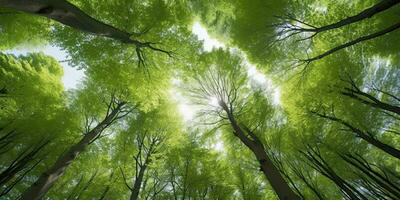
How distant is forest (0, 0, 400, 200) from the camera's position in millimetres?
6969

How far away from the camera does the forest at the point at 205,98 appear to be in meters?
6.97

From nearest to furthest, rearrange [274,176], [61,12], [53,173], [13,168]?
[61,12] < [274,176] < [53,173] < [13,168]

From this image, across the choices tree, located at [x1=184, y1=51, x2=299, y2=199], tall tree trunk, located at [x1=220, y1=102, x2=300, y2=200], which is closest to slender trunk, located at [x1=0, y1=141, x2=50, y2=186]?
tree, located at [x1=184, y1=51, x2=299, y2=199]

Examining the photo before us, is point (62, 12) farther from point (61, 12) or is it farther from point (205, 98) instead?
point (205, 98)

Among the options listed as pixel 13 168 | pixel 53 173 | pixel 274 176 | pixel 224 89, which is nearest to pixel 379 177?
pixel 274 176

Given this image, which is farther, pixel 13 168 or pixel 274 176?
pixel 13 168

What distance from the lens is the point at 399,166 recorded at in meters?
10.5

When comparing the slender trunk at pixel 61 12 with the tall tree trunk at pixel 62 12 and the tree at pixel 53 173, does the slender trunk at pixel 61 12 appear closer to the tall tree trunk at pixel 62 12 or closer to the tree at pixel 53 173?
the tall tree trunk at pixel 62 12

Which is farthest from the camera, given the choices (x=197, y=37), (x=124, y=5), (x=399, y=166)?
(x=399, y=166)

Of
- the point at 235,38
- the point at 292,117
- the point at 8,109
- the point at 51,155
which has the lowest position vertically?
the point at 51,155

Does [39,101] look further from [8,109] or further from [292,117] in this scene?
[292,117]

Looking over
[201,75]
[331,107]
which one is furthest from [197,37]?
[331,107]

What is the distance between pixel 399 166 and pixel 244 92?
862cm

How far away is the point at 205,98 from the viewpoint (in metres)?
8.52
